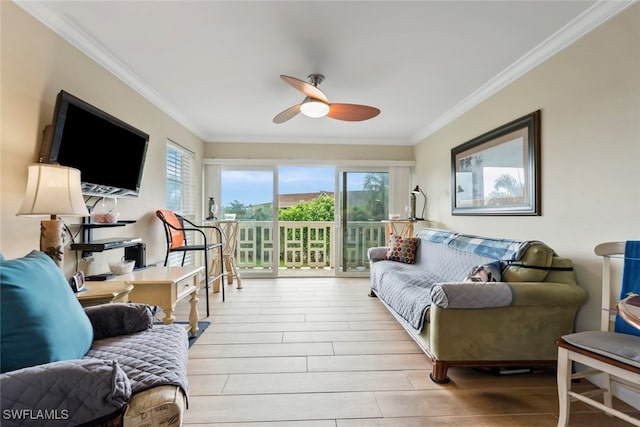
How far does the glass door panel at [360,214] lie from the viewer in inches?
193

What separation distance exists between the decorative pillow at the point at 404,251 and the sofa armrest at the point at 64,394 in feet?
10.5

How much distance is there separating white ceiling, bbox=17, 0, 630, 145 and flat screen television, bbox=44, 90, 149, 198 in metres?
0.51

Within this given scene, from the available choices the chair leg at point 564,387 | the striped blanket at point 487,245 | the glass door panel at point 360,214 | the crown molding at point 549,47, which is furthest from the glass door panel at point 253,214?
the chair leg at point 564,387

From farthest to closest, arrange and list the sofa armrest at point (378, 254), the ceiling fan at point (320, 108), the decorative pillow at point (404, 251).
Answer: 1. the sofa armrest at point (378, 254)
2. the decorative pillow at point (404, 251)
3. the ceiling fan at point (320, 108)

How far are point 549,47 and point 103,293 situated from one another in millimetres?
3400

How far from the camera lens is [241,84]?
2.79 metres

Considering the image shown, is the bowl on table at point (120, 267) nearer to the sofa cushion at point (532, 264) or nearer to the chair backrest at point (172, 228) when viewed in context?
the chair backrest at point (172, 228)

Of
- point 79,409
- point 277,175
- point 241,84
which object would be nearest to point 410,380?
point 79,409

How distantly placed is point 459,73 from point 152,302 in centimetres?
311

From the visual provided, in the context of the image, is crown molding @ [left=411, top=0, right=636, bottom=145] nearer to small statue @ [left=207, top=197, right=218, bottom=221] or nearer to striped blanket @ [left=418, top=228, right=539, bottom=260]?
striped blanket @ [left=418, top=228, right=539, bottom=260]

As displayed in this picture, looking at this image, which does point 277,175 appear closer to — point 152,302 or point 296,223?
point 296,223

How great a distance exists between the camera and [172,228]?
3141 mm

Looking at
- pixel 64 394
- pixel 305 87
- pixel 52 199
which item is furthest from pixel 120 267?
pixel 305 87

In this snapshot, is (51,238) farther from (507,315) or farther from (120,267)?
(507,315)
